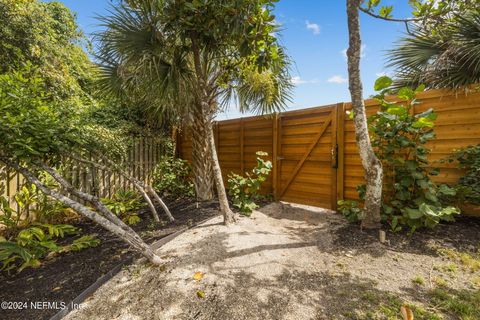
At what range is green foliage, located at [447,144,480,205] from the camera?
8.00ft

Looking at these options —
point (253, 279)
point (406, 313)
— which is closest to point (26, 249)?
point (253, 279)

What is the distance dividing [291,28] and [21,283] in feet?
14.5

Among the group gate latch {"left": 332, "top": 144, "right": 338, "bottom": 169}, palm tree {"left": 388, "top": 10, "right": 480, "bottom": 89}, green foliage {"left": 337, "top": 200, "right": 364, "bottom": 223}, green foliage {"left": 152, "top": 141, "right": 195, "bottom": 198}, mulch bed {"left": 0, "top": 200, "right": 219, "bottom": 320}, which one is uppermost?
palm tree {"left": 388, "top": 10, "right": 480, "bottom": 89}

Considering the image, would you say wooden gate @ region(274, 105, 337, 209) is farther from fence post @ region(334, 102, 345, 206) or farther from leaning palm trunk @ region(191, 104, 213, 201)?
leaning palm trunk @ region(191, 104, 213, 201)

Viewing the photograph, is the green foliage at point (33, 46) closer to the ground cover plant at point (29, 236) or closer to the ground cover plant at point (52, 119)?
the ground cover plant at point (52, 119)

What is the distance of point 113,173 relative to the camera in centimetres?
441

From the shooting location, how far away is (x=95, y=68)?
3.74 meters

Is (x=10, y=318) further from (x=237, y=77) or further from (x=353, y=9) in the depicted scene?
(x=353, y=9)

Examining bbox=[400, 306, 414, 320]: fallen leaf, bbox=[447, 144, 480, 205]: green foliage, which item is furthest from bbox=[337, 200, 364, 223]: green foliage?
bbox=[400, 306, 414, 320]: fallen leaf

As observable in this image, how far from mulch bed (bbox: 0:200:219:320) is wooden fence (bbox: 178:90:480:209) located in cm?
238

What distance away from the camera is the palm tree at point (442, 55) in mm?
2584

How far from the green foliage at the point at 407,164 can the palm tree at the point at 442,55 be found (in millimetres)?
585

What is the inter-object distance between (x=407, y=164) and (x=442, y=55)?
4.78ft

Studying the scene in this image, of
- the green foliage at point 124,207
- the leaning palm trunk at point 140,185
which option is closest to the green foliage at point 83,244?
the green foliage at point 124,207
